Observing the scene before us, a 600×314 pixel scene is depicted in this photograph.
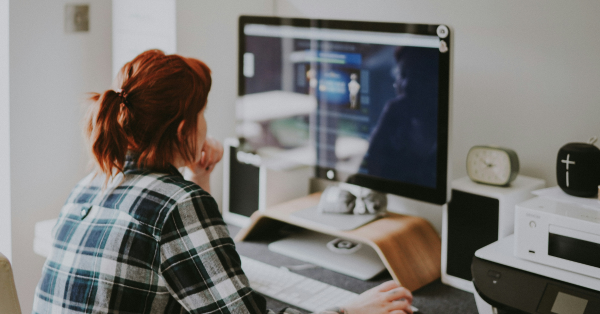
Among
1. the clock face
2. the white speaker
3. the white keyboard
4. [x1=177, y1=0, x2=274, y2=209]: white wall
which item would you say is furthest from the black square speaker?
[x1=177, y1=0, x2=274, y2=209]: white wall

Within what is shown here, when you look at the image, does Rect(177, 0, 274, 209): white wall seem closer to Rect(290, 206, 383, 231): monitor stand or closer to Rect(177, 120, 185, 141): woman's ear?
Rect(290, 206, 383, 231): monitor stand

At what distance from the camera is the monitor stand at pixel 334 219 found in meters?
1.70

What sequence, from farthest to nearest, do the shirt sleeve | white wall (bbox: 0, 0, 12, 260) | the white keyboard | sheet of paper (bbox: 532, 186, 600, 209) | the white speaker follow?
1. the white speaker
2. white wall (bbox: 0, 0, 12, 260)
3. the white keyboard
4. sheet of paper (bbox: 532, 186, 600, 209)
5. the shirt sleeve

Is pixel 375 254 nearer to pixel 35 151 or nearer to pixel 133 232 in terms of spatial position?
pixel 133 232

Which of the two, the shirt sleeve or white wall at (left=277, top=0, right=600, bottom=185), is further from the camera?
white wall at (left=277, top=0, right=600, bottom=185)

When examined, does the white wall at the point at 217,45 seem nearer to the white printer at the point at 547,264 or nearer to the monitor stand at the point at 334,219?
the monitor stand at the point at 334,219

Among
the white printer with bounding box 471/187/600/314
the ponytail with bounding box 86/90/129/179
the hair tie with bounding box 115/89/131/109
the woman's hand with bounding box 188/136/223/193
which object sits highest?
the hair tie with bounding box 115/89/131/109

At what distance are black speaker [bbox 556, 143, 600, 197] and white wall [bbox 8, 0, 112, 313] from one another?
4.81ft

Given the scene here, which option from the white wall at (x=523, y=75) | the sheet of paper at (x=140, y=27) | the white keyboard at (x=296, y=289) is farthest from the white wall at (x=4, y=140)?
the white wall at (x=523, y=75)

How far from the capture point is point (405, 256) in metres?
1.63

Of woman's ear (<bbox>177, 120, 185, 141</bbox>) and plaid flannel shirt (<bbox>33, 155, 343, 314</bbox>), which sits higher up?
woman's ear (<bbox>177, 120, 185, 141</bbox>)

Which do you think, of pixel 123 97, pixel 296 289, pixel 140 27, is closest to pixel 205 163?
pixel 296 289

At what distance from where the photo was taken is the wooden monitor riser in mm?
1590

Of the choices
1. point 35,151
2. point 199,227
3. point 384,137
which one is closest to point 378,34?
point 384,137
